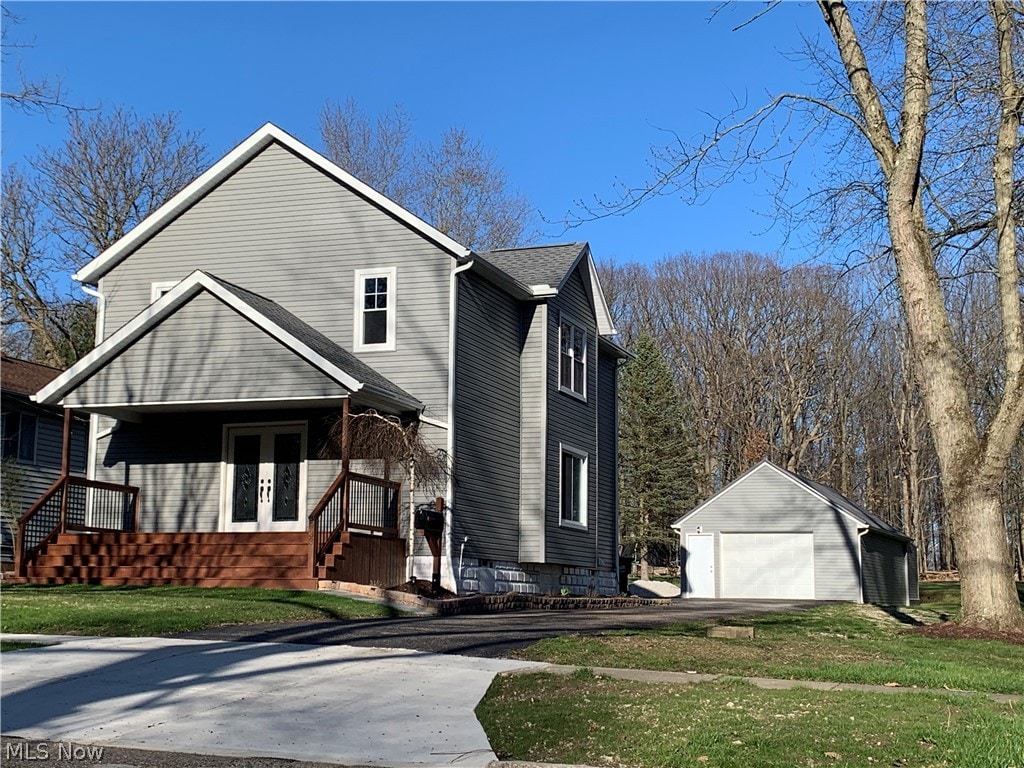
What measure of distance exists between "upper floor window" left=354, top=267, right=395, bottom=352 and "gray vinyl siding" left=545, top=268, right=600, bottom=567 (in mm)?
3933

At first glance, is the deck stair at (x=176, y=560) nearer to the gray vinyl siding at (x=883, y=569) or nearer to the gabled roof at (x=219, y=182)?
the gabled roof at (x=219, y=182)

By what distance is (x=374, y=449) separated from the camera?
1902cm

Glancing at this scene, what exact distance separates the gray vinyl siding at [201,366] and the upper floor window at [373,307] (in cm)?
246

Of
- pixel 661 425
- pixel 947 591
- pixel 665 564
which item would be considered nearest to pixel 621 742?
pixel 947 591

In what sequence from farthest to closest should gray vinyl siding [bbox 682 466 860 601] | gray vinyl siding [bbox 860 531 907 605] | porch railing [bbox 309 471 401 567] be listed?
gray vinyl siding [bbox 860 531 907 605] → gray vinyl siding [bbox 682 466 860 601] → porch railing [bbox 309 471 401 567]

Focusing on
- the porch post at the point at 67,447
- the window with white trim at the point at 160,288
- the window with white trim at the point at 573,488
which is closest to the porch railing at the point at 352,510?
the porch post at the point at 67,447

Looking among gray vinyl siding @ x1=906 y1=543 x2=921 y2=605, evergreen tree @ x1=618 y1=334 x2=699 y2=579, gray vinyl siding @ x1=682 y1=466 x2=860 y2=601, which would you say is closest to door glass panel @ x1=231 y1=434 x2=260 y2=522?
gray vinyl siding @ x1=682 y1=466 x2=860 y2=601

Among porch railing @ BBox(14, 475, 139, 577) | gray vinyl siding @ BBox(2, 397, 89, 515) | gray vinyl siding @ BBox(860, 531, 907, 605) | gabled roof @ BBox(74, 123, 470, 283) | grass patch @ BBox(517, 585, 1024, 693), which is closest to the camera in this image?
grass patch @ BBox(517, 585, 1024, 693)

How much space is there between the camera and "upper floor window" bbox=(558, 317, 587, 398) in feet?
78.7

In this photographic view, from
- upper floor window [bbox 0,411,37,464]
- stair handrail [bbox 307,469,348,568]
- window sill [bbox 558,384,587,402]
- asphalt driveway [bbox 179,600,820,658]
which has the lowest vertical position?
asphalt driveway [bbox 179,600,820,658]

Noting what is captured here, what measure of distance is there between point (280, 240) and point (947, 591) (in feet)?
97.1

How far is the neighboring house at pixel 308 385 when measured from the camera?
18.5 metres

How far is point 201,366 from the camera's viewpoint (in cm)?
1883

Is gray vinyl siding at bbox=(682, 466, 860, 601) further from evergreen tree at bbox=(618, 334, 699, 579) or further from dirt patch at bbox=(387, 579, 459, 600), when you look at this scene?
dirt patch at bbox=(387, 579, 459, 600)
